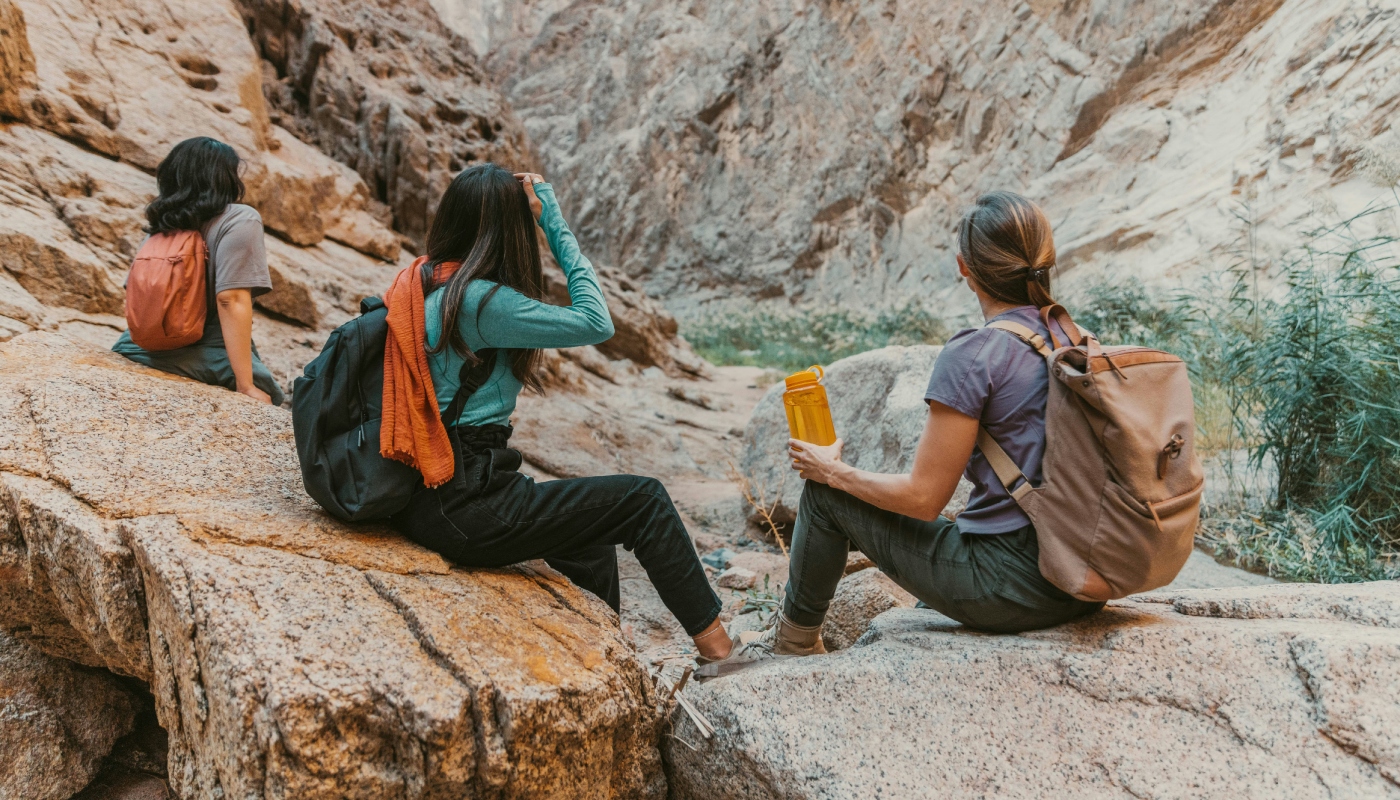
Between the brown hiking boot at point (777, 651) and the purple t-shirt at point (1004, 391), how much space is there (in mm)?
696

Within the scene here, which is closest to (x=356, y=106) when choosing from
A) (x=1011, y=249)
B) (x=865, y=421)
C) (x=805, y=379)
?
(x=865, y=421)

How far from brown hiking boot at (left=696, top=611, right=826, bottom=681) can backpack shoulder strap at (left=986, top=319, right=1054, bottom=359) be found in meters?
1.01

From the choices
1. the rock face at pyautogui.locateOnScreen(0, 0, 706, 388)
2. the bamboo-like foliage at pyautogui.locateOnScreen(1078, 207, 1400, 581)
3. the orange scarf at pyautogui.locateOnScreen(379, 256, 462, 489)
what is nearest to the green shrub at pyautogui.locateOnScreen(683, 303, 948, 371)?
the rock face at pyautogui.locateOnScreen(0, 0, 706, 388)

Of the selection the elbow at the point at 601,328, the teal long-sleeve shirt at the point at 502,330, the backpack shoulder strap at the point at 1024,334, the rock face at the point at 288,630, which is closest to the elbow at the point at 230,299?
the rock face at the point at 288,630

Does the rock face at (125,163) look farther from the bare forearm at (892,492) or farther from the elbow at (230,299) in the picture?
the bare forearm at (892,492)

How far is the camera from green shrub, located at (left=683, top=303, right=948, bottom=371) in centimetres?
1280

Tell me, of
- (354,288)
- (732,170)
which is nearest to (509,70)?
(732,170)

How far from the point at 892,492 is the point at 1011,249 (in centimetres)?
66

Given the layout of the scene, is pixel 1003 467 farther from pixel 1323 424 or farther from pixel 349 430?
pixel 1323 424

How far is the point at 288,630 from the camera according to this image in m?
1.58

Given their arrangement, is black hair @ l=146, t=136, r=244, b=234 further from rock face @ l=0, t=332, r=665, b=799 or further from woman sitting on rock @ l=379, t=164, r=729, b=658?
woman sitting on rock @ l=379, t=164, r=729, b=658

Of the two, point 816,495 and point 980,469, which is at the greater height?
point 980,469

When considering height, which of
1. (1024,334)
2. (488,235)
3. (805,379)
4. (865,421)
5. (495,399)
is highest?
(1024,334)

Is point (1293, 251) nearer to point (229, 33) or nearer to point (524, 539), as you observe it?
point (524, 539)
